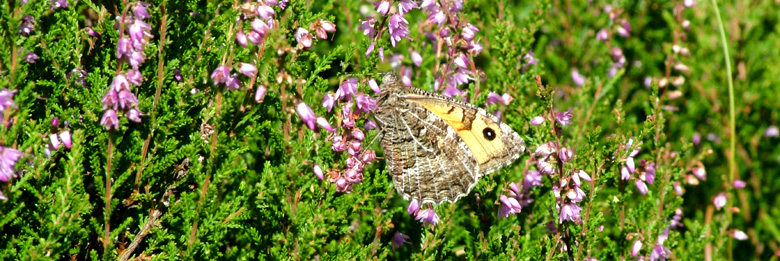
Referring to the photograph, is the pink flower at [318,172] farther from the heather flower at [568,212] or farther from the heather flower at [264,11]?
the heather flower at [568,212]

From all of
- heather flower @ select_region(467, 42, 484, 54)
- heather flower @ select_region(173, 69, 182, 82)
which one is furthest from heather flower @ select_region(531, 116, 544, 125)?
heather flower @ select_region(173, 69, 182, 82)

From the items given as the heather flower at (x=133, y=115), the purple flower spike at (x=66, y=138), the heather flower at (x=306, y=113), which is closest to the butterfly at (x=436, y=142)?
the heather flower at (x=306, y=113)

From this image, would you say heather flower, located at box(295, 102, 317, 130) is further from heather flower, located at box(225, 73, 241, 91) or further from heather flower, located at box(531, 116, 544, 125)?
heather flower, located at box(531, 116, 544, 125)

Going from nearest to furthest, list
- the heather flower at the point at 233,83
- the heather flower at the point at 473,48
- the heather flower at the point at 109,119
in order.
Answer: the heather flower at the point at 109,119, the heather flower at the point at 233,83, the heather flower at the point at 473,48

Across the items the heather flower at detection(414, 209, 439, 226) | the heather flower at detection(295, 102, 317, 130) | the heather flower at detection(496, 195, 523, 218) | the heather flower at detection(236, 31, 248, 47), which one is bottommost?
the heather flower at detection(414, 209, 439, 226)

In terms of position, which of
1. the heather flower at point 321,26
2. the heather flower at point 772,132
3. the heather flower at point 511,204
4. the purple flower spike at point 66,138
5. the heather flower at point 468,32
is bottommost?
the heather flower at point 772,132

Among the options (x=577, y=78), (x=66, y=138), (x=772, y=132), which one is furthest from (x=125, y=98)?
(x=772, y=132)
